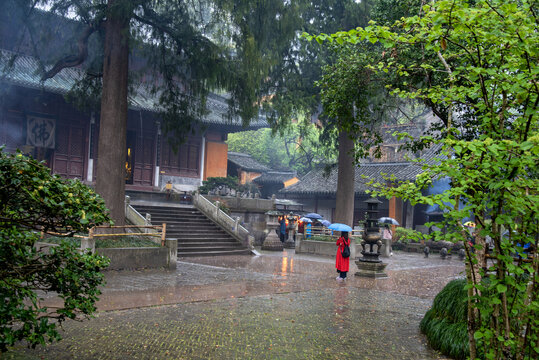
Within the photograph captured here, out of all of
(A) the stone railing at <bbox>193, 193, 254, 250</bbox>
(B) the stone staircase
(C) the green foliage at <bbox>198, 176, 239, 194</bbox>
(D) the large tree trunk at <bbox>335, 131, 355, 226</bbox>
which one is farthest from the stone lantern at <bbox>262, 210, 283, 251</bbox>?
(C) the green foliage at <bbox>198, 176, 239, 194</bbox>

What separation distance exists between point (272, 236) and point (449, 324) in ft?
51.6

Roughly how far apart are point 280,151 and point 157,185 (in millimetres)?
22362

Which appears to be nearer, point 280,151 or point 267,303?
point 267,303

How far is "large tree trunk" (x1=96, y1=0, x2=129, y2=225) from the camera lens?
13.5 metres

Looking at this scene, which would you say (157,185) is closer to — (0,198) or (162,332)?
(162,332)

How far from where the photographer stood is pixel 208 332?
252 inches

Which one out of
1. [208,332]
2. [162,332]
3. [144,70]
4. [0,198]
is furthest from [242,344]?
[144,70]

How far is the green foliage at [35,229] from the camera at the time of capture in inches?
146

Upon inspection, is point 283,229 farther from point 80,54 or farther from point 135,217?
point 80,54

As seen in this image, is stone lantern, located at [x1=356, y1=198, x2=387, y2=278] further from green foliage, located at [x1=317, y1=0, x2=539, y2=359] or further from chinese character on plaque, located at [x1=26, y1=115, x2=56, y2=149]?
chinese character on plaque, located at [x1=26, y1=115, x2=56, y2=149]

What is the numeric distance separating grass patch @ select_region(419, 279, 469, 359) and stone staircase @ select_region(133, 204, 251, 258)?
1155cm

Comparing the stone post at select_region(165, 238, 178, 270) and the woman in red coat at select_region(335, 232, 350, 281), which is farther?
the stone post at select_region(165, 238, 178, 270)

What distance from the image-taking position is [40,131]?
70.0 ft

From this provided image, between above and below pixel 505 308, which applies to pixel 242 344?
below
